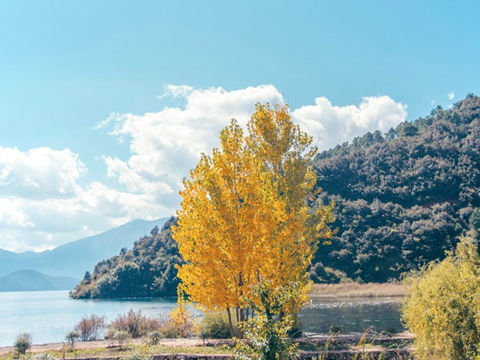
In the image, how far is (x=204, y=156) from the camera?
1612 cm

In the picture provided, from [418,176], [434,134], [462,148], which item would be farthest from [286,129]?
[434,134]

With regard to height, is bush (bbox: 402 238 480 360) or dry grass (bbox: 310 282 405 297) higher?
bush (bbox: 402 238 480 360)

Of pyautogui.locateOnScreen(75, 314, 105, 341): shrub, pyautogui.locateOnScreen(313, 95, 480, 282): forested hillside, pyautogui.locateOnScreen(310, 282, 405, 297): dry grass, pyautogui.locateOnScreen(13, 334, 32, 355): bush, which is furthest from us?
pyautogui.locateOnScreen(313, 95, 480, 282): forested hillside

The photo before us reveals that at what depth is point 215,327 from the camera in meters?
22.1

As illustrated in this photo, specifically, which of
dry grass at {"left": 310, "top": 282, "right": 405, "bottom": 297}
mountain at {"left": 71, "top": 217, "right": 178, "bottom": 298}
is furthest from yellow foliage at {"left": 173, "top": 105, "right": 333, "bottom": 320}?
mountain at {"left": 71, "top": 217, "right": 178, "bottom": 298}

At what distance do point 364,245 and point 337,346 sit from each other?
74.4 metres

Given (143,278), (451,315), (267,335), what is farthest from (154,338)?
(143,278)

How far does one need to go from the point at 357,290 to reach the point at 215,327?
6012 cm

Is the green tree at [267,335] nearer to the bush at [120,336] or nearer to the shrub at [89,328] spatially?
the bush at [120,336]

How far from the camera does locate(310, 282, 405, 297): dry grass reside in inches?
2773

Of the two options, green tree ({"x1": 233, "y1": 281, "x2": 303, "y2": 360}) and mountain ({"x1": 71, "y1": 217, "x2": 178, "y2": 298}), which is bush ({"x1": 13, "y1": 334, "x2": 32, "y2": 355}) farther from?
mountain ({"x1": 71, "y1": 217, "x2": 178, "y2": 298})

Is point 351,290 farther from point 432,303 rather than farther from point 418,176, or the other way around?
point 432,303

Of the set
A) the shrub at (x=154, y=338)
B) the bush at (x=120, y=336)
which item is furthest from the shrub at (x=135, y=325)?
the shrub at (x=154, y=338)

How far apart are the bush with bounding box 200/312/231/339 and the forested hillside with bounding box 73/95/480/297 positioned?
65.6 metres
